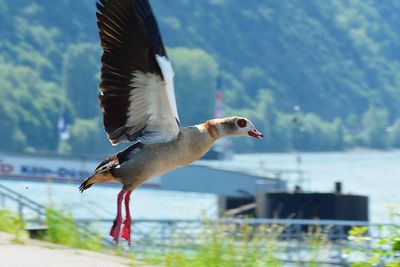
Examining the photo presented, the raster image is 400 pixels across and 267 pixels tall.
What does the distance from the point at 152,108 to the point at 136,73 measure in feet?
1.14

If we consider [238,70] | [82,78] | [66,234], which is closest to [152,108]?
[66,234]

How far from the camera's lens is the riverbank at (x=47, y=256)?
408 inches

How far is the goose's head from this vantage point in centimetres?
1092

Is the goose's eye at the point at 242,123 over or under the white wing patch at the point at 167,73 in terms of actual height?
under

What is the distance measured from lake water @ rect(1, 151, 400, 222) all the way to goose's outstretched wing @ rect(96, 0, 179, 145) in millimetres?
1884

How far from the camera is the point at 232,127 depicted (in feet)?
36.1


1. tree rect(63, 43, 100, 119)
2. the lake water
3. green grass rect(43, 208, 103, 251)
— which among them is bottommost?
green grass rect(43, 208, 103, 251)

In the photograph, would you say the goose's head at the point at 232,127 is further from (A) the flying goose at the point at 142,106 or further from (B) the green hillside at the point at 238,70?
(B) the green hillside at the point at 238,70

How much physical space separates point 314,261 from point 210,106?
268ft

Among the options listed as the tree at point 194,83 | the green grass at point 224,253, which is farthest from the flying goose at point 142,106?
the tree at point 194,83

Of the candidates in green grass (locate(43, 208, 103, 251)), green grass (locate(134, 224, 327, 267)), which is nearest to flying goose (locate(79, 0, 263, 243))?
green grass (locate(134, 224, 327, 267))

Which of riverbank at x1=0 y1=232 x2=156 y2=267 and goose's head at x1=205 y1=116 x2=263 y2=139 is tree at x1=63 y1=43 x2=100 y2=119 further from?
goose's head at x1=205 y1=116 x2=263 y2=139

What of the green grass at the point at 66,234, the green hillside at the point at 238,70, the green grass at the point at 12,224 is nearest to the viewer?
the green grass at the point at 12,224

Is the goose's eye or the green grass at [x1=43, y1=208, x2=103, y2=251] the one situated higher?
the goose's eye
